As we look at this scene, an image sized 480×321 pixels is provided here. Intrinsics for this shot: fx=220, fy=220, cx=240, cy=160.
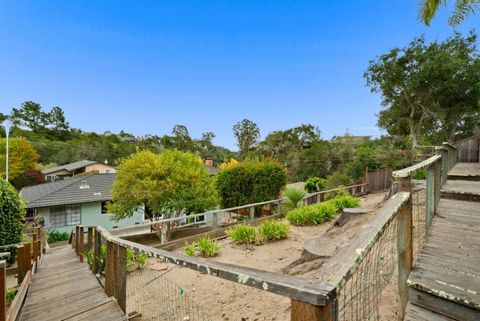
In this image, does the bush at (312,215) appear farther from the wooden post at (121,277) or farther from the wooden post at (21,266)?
the wooden post at (21,266)

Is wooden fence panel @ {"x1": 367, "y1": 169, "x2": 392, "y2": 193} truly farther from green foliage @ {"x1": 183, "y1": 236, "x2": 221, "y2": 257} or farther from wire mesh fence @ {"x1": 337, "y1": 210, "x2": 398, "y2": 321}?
wire mesh fence @ {"x1": 337, "y1": 210, "x2": 398, "y2": 321}

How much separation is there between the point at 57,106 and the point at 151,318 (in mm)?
54553

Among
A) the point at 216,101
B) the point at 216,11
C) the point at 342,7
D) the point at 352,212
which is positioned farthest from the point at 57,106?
the point at 352,212

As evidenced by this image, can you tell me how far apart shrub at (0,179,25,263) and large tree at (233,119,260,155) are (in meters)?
32.8

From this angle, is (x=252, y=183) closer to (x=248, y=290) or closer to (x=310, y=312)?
(x=248, y=290)

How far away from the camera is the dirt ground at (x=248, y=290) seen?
270 cm

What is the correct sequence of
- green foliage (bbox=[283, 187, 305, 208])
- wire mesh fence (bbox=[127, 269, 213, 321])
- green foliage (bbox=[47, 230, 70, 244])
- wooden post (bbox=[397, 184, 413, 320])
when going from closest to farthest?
wooden post (bbox=[397, 184, 413, 320]), wire mesh fence (bbox=[127, 269, 213, 321]), green foliage (bbox=[283, 187, 305, 208]), green foliage (bbox=[47, 230, 70, 244])

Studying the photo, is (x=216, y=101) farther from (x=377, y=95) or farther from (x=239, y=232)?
(x=239, y=232)

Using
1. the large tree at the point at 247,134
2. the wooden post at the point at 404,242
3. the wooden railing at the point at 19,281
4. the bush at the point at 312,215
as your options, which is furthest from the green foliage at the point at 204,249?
the large tree at the point at 247,134

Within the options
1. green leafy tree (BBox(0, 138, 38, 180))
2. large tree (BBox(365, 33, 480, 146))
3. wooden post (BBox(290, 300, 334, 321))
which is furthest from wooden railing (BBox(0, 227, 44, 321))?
green leafy tree (BBox(0, 138, 38, 180))

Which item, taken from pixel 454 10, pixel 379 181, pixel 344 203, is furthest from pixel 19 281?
pixel 379 181

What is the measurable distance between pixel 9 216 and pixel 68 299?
4.72m

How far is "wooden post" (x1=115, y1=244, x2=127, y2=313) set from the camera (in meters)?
2.38

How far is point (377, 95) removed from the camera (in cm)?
1554
